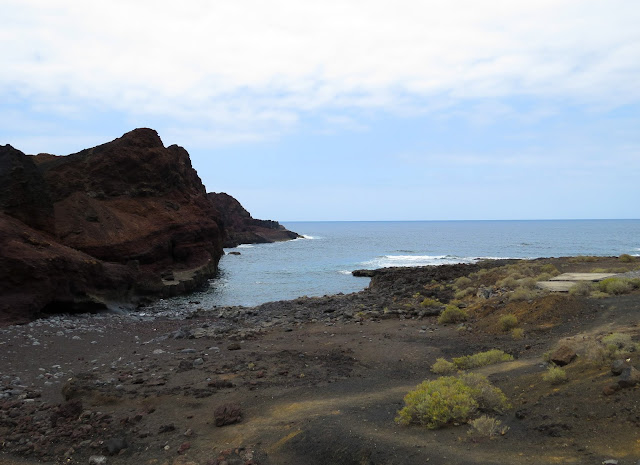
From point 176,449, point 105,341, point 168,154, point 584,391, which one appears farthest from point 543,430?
point 168,154

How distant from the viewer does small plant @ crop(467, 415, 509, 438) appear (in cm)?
598

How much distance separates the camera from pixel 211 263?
41594 millimetres

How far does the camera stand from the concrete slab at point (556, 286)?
16.6 metres

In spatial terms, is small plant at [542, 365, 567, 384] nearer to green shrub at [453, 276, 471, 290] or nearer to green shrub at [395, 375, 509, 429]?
green shrub at [395, 375, 509, 429]

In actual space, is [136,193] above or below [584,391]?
above

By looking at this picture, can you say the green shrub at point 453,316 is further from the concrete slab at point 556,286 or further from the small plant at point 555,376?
the small plant at point 555,376

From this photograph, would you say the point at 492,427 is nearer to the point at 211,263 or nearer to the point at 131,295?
the point at 131,295

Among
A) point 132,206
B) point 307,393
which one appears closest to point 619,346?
point 307,393

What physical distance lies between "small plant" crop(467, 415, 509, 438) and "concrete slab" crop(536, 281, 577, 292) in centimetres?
1201

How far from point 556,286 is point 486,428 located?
12964 millimetres

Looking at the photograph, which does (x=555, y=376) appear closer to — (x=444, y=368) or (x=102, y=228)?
(x=444, y=368)

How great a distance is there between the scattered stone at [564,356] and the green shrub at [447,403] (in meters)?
1.82

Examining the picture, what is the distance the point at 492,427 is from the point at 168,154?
41402 millimetres

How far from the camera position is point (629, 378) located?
6164mm
